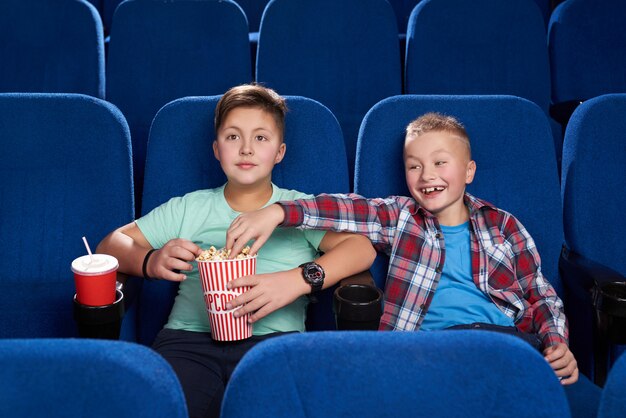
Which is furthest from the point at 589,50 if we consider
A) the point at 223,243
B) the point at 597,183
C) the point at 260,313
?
the point at 260,313

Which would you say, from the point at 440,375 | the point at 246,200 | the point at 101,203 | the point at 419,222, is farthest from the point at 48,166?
the point at 440,375

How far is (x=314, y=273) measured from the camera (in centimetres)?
104

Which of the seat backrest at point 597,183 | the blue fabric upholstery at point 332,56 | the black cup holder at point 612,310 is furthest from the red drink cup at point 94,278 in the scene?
the blue fabric upholstery at point 332,56

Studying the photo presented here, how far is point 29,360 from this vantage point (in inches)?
17.8

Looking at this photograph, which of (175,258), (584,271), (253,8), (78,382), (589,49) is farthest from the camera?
(253,8)

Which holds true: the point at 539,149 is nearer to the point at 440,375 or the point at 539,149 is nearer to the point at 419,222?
the point at 419,222

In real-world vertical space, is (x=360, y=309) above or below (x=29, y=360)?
below

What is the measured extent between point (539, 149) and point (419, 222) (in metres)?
0.28

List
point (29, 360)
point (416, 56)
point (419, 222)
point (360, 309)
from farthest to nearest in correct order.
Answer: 1. point (416, 56)
2. point (419, 222)
3. point (360, 309)
4. point (29, 360)

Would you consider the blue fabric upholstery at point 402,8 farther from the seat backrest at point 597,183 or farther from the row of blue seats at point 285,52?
the seat backrest at point 597,183

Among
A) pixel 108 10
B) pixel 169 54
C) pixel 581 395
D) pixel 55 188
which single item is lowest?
pixel 581 395

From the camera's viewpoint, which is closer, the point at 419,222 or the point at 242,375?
the point at 242,375

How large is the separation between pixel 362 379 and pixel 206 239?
735 millimetres

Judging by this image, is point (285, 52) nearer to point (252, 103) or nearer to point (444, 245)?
point (252, 103)
